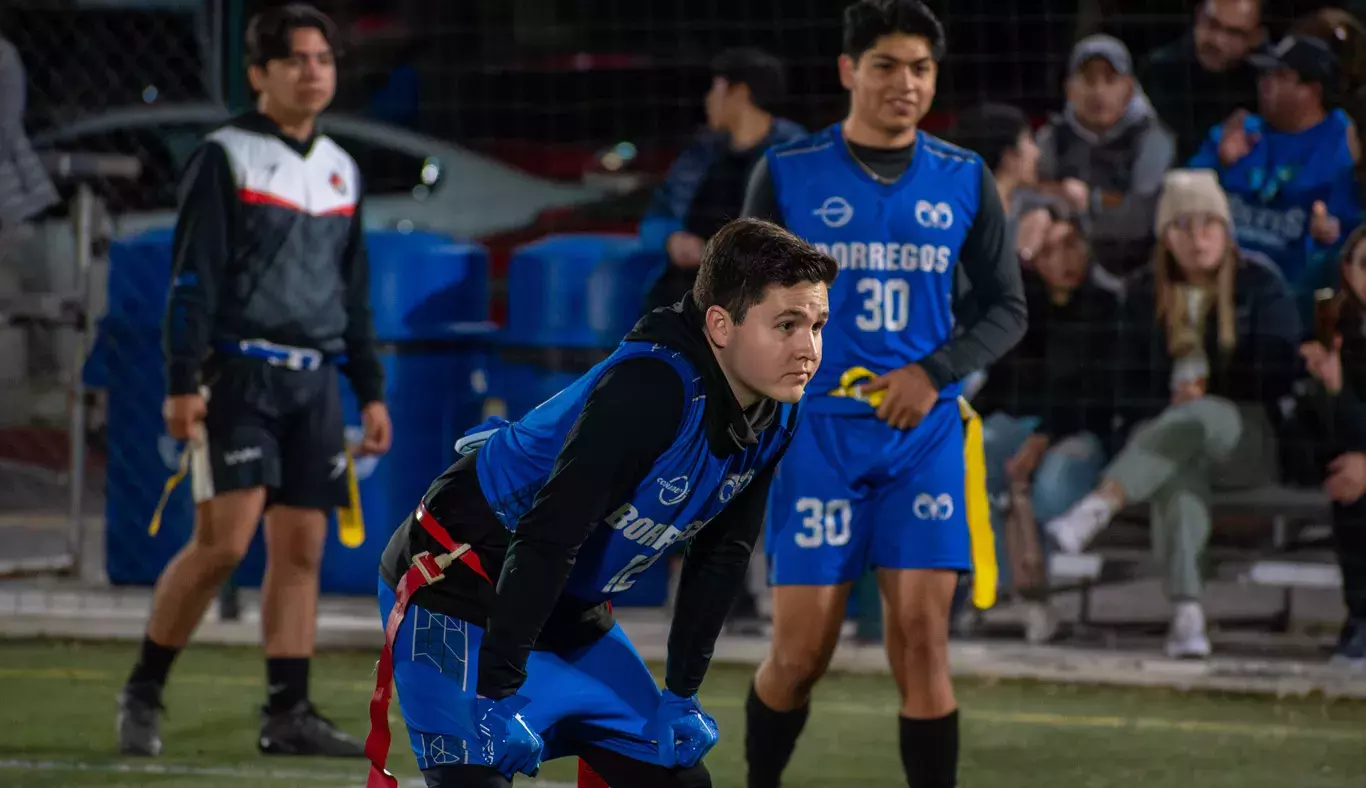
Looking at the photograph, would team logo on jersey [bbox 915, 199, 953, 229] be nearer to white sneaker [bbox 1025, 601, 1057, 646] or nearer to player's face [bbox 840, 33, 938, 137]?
player's face [bbox 840, 33, 938, 137]

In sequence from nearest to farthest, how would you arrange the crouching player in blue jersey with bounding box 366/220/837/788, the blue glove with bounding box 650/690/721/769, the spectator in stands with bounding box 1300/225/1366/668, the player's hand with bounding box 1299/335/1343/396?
the crouching player in blue jersey with bounding box 366/220/837/788 < the blue glove with bounding box 650/690/721/769 < the spectator in stands with bounding box 1300/225/1366/668 < the player's hand with bounding box 1299/335/1343/396

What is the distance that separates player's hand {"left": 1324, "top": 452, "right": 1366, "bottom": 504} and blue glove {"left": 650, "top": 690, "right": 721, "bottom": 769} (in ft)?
15.3

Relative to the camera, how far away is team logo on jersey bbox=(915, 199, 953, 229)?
4809 millimetres

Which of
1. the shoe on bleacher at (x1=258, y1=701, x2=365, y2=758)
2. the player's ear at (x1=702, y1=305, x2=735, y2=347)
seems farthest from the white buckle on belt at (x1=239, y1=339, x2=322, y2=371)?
the player's ear at (x1=702, y1=305, x2=735, y2=347)

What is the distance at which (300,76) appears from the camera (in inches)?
225

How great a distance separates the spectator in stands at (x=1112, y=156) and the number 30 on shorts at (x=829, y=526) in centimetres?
362

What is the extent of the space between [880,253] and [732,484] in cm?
148

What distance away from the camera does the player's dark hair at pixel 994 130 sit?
26.4 feet

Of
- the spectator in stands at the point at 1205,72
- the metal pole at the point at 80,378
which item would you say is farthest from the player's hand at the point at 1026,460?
the metal pole at the point at 80,378

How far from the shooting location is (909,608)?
15.3ft

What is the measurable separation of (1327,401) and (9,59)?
5564 millimetres

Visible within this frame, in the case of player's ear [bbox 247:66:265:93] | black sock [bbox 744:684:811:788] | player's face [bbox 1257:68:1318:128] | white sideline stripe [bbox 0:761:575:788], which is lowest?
white sideline stripe [bbox 0:761:575:788]

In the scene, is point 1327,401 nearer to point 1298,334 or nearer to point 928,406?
point 1298,334

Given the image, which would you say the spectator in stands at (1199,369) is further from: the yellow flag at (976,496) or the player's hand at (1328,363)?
the yellow flag at (976,496)
